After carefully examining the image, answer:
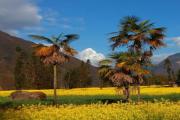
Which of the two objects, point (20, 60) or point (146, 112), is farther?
point (20, 60)

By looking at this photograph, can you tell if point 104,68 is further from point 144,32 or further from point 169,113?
point 169,113

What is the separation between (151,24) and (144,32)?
1.01 meters

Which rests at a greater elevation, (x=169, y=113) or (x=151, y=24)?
(x=151, y=24)

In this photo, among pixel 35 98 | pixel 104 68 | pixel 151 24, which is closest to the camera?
pixel 151 24

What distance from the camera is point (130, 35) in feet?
147

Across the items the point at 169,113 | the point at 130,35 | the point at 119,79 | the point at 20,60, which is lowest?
the point at 169,113

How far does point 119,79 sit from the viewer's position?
45062mm

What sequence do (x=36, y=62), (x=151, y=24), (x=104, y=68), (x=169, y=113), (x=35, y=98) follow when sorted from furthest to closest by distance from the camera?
1. (x=36, y=62)
2. (x=35, y=98)
3. (x=104, y=68)
4. (x=151, y=24)
5. (x=169, y=113)

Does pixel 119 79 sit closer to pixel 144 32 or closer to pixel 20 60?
pixel 144 32

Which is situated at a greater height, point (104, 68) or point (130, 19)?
point (130, 19)

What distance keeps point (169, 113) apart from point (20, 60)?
15139cm

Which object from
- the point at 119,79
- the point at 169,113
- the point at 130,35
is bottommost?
the point at 169,113

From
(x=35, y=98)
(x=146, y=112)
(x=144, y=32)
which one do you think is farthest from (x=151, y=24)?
(x=35, y=98)

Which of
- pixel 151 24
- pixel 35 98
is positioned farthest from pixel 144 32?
pixel 35 98
